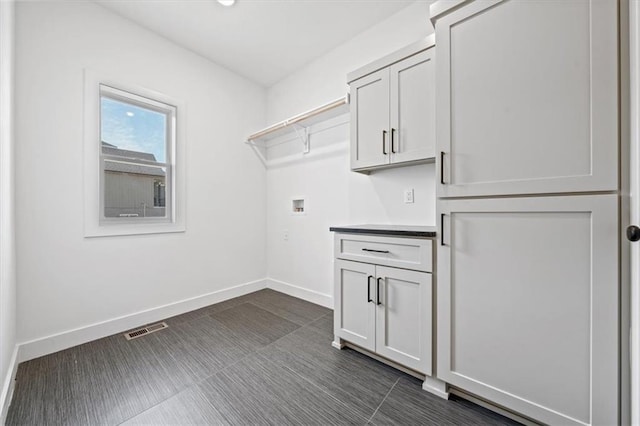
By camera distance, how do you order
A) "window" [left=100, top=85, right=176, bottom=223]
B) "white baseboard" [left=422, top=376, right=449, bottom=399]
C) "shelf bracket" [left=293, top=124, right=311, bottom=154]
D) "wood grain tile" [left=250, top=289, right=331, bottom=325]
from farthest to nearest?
"shelf bracket" [left=293, top=124, right=311, bottom=154]
"wood grain tile" [left=250, top=289, right=331, bottom=325]
"window" [left=100, top=85, right=176, bottom=223]
"white baseboard" [left=422, top=376, right=449, bottom=399]

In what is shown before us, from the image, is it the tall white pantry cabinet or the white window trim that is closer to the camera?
the tall white pantry cabinet

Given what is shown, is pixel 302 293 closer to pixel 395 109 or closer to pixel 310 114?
pixel 310 114

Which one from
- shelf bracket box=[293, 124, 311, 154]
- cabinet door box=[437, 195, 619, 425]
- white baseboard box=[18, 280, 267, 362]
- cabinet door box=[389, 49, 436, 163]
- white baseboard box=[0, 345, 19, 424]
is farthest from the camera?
shelf bracket box=[293, 124, 311, 154]

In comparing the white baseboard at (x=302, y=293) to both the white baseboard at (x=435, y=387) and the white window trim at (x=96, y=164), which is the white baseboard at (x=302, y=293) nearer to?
the white baseboard at (x=435, y=387)

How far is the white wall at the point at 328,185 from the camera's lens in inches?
85.1

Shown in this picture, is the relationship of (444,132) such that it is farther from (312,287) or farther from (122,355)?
(122,355)

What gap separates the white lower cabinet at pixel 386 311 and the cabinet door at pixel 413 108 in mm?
662

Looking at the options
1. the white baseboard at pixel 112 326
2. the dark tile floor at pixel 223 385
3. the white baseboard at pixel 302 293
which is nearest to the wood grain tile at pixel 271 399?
the dark tile floor at pixel 223 385

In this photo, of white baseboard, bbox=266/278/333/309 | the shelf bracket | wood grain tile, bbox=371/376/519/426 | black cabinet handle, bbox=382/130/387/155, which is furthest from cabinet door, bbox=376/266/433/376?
the shelf bracket

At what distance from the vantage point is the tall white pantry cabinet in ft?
3.45

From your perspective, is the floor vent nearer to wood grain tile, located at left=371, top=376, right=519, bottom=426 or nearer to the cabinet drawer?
the cabinet drawer

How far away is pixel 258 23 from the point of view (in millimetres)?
2363

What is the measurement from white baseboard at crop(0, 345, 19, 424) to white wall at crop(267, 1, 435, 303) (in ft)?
7.28
